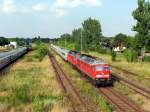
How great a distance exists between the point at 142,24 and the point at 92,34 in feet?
172

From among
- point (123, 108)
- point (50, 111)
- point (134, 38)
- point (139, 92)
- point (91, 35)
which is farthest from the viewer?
point (91, 35)

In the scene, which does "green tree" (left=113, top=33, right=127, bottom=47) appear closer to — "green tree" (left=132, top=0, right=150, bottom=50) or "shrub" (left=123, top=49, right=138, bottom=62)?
"green tree" (left=132, top=0, right=150, bottom=50)

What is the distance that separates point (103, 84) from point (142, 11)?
43.0 metres

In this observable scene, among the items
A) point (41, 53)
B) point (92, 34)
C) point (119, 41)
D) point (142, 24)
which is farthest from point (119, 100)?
point (119, 41)

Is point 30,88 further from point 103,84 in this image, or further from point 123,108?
point 123,108

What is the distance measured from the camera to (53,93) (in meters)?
26.2

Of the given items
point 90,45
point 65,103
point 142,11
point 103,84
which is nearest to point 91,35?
point 90,45

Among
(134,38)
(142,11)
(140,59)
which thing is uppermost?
(142,11)

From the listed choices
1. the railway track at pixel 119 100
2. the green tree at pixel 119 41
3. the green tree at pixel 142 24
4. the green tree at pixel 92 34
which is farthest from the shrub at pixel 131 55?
the green tree at pixel 119 41

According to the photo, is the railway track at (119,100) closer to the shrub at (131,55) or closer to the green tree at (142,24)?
the shrub at (131,55)

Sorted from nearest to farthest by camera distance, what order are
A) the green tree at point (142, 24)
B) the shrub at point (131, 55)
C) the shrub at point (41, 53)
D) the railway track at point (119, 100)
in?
the railway track at point (119, 100)
the shrub at point (131, 55)
the green tree at point (142, 24)
the shrub at point (41, 53)

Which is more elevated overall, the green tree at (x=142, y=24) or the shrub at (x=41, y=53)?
the green tree at (x=142, y=24)

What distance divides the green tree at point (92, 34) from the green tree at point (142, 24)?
48129 millimetres

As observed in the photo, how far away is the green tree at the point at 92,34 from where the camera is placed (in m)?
120
